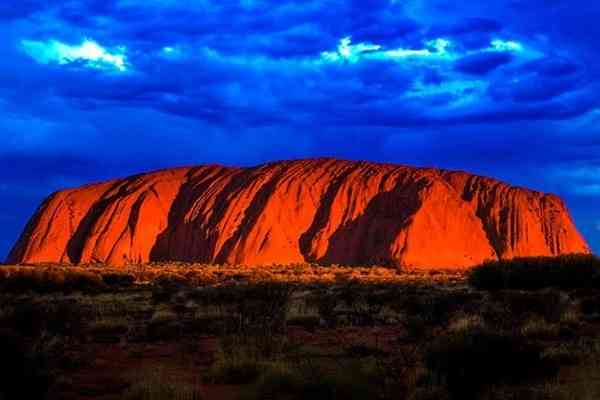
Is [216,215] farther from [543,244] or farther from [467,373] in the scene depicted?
[467,373]

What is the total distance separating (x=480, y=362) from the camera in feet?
27.0

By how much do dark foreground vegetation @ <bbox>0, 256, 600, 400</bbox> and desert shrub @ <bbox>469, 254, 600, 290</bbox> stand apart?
9.63m

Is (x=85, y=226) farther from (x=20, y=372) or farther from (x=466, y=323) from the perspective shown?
(x=20, y=372)

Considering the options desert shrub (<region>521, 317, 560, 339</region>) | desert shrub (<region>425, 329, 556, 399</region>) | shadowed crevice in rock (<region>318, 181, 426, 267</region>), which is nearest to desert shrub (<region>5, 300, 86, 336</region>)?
desert shrub (<region>425, 329, 556, 399</region>)

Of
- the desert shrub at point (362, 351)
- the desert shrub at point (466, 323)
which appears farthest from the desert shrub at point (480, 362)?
the desert shrub at point (466, 323)

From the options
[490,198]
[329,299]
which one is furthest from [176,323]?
[490,198]

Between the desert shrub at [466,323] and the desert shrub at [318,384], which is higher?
the desert shrub at [466,323]

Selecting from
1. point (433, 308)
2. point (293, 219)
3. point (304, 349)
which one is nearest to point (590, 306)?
point (433, 308)

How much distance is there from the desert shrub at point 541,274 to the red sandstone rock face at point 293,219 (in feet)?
109

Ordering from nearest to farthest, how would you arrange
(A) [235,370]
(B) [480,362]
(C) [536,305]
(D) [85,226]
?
(B) [480,362] → (A) [235,370] → (C) [536,305] → (D) [85,226]

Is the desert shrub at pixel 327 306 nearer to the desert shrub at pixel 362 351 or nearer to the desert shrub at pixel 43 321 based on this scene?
the desert shrub at pixel 362 351

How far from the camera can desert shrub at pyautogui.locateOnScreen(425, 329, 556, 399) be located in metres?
7.84

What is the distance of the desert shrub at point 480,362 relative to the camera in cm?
784

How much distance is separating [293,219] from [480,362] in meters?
62.1
